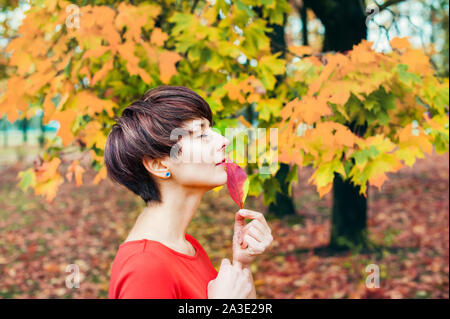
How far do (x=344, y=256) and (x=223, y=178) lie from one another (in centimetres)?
520

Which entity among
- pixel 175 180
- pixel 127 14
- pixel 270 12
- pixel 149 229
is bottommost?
pixel 149 229

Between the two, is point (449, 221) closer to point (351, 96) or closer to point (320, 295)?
point (320, 295)

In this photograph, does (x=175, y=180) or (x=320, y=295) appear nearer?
(x=175, y=180)

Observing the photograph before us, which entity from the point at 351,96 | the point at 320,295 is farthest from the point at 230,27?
the point at 320,295

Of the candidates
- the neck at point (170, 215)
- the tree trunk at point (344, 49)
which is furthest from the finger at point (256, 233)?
the tree trunk at point (344, 49)

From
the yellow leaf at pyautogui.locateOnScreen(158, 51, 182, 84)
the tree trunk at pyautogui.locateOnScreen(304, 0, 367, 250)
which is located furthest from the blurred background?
the yellow leaf at pyautogui.locateOnScreen(158, 51, 182, 84)

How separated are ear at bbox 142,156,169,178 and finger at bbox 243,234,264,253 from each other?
358mm

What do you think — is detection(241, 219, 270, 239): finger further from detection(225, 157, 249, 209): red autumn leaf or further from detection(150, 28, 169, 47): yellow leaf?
detection(150, 28, 169, 47): yellow leaf

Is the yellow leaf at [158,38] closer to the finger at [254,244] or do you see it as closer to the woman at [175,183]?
the woman at [175,183]

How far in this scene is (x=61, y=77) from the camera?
2.77m

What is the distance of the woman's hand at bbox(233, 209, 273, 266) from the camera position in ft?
4.06

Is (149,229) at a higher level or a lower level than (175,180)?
lower

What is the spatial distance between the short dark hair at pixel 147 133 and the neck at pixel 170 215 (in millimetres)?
38

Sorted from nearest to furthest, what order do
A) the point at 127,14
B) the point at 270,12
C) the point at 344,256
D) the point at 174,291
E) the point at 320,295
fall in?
1. the point at 174,291
2. the point at 127,14
3. the point at 270,12
4. the point at 320,295
5. the point at 344,256
